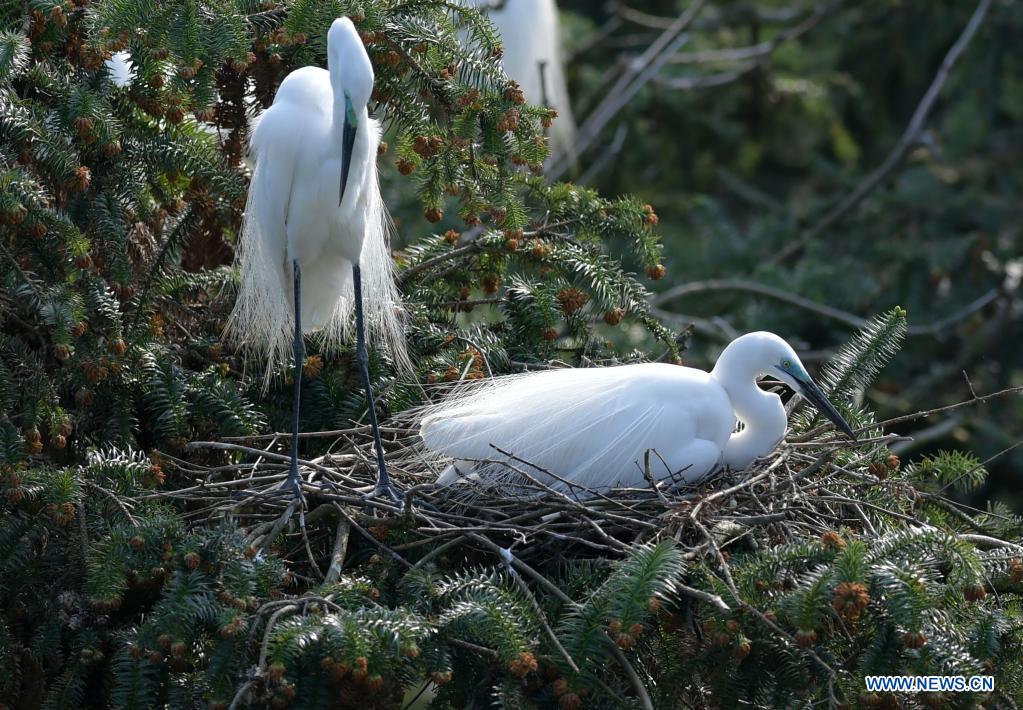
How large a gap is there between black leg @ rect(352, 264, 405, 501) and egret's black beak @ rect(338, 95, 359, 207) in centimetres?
39

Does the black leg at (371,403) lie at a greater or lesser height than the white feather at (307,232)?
lesser

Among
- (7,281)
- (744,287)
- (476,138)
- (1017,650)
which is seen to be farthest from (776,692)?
(744,287)

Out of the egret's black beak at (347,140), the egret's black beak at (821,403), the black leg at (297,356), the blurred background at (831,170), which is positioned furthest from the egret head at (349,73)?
the blurred background at (831,170)

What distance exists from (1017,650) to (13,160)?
2.51 meters

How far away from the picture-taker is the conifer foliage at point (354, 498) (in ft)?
7.66

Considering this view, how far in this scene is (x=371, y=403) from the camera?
10.8 feet

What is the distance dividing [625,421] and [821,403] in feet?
1.80

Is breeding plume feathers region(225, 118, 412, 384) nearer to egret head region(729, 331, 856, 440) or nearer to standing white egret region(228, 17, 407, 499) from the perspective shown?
standing white egret region(228, 17, 407, 499)

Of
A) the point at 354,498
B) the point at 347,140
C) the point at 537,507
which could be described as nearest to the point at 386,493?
the point at 354,498

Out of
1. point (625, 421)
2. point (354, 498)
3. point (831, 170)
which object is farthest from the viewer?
point (831, 170)

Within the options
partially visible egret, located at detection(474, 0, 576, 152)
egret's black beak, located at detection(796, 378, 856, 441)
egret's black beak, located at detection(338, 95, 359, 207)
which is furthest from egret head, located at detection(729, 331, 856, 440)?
partially visible egret, located at detection(474, 0, 576, 152)

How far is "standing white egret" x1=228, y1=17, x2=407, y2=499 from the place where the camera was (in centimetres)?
321

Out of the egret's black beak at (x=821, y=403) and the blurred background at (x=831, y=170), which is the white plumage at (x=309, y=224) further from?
the blurred background at (x=831, y=170)

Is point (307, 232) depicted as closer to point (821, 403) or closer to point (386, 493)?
point (386, 493)
